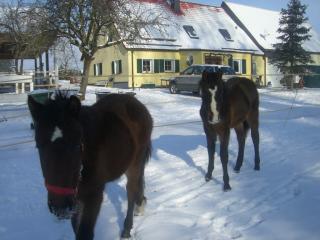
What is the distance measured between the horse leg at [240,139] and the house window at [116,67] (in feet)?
91.5

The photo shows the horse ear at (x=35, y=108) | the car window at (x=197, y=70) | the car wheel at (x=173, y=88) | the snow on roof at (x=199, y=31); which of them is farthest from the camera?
the snow on roof at (x=199, y=31)

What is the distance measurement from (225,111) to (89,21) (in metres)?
14.2

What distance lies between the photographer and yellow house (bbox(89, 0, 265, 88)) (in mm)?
34000

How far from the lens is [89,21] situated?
62.9 feet

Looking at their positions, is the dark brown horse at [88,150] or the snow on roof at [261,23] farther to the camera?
the snow on roof at [261,23]

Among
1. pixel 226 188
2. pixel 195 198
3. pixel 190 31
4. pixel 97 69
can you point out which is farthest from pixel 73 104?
pixel 97 69

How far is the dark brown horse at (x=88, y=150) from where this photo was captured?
2.93m

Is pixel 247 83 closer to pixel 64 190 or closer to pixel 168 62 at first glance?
pixel 64 190

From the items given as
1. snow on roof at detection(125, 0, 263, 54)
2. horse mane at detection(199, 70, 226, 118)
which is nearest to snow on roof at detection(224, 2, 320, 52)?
snow on roof at detection(125, 0, 263, 54)

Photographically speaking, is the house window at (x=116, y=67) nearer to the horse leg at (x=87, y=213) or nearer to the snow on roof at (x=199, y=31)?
the snow on roof at (x=199, y=31)

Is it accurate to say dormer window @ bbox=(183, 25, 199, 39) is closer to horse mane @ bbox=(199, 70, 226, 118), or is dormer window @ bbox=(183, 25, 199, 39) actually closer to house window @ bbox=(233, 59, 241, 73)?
house window @ bbox=(233, 59, 241, 73)

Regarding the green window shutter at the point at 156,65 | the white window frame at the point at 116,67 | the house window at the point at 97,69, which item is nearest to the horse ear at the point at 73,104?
the green window shutter at the point at 156,65

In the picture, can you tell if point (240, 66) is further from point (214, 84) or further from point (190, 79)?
point (214, 84)

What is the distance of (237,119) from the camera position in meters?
7.26
